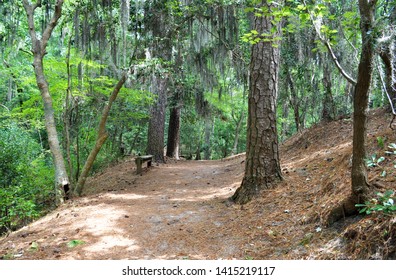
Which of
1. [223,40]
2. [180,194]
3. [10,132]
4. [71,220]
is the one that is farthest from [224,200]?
[10,132]

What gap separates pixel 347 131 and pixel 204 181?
333 centimetres

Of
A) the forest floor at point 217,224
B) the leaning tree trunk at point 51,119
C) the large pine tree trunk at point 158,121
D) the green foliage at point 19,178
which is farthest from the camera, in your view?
the large pine tree trunk at point 158,121

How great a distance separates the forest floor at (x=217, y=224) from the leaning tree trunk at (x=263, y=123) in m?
0.27

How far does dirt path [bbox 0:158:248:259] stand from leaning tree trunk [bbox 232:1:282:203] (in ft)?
2.26

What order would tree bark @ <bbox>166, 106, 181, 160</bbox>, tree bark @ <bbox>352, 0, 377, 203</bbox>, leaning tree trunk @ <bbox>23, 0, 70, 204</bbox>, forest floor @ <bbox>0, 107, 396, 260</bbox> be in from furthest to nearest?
1. tree bark @ <bbox>166, 106, 181, 160</bbox>
2. leaning tree trunk @ <bbox>23, 0, 70, 204</bbox>
3. forest floor @ <bbox>0, 107, 396, 260</bbox>
4. tree bark @ <bbox>352, 0, 377, 203</bbox>

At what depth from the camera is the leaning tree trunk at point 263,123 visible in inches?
192

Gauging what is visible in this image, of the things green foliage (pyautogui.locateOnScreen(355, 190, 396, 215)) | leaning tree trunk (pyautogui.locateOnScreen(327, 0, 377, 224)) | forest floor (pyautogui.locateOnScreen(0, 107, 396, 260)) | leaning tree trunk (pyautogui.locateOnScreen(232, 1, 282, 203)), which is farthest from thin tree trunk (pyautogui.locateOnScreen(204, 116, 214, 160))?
green foliage (pyautogui.locateOnScreen(355, 190, 396, 215))

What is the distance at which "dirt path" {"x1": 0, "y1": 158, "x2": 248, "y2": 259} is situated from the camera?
11.2ft

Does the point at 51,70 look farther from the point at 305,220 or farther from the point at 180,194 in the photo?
the point at 305,220

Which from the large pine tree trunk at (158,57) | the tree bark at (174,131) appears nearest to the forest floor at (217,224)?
the large pine tree trunk at (158,57)

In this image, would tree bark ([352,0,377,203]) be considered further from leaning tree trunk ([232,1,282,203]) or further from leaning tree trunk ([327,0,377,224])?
leaning tree trunk ([232,1,282,203])

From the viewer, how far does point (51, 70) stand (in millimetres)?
8953

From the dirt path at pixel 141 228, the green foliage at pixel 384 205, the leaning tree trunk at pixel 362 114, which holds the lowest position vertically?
the dirt path at pixel 141 228

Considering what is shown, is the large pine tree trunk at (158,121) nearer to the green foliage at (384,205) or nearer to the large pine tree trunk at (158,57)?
the large pine tree trunk at (158,57)
